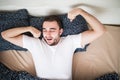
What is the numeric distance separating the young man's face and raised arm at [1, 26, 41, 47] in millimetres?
66

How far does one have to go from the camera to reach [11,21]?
1844mm

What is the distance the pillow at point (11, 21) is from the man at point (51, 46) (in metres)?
0.11

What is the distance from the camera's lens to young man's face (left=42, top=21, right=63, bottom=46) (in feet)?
5.49

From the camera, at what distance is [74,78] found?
1815mm

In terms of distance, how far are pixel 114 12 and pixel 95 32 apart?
49 centimetres

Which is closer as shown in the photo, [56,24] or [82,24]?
[56,24]

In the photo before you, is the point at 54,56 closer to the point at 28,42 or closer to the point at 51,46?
the point at 51,46

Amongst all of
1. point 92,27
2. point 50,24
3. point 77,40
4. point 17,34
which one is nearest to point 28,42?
point 17,34

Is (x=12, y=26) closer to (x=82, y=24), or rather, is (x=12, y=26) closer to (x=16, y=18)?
(x=16, y=18)

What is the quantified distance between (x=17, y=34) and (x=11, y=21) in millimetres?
211

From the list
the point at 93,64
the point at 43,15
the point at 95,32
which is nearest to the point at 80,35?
the point at 95,32

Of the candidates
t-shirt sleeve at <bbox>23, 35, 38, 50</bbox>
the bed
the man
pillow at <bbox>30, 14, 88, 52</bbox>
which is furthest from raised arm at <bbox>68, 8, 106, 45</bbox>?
t-shirt sleeve at <bbox>23, 35, 38, 50</bbox>

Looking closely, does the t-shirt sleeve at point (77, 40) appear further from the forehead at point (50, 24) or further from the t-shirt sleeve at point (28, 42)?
the t-shirt sleeve at point (28, 42)

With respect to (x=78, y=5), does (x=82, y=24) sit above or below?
below
